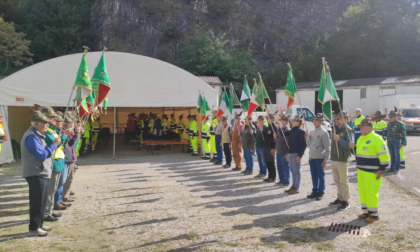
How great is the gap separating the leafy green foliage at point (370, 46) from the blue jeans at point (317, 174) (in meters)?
37.5

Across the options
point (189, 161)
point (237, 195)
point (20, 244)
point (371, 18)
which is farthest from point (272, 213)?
point (371, 18)

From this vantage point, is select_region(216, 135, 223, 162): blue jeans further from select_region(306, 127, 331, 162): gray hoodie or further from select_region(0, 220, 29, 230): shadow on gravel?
select_region(0, 220, 29, 230): shadow on gravel

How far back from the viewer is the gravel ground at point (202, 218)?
17.2ft

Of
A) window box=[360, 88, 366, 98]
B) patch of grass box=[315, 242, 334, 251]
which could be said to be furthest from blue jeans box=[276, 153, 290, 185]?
window box=[360, 88, 366, 98]

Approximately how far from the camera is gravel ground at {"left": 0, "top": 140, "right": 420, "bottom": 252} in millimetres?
5250

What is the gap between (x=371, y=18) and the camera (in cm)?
4362

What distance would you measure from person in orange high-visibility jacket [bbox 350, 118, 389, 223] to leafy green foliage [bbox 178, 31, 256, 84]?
3353 centimetres

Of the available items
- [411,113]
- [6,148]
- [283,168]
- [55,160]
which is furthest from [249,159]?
[411,113]

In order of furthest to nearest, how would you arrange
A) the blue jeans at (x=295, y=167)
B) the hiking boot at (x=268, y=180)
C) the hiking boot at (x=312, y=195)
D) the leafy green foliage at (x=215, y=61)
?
the leafy green foliage at (x=215, y=61) → the hiking boot at (x=268, y=180) → the blue jeans at (x=295, y=167) → the hiking boot at (x=312, y=195)

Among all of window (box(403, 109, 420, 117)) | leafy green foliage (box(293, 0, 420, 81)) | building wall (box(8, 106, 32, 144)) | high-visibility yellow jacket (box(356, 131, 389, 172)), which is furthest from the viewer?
leafy green foliage (box(293, 0, 420, 81))

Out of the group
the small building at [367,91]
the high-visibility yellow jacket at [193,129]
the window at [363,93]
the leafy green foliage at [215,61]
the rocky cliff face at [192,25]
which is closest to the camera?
the high-visibility yellow jacket at [193,129]

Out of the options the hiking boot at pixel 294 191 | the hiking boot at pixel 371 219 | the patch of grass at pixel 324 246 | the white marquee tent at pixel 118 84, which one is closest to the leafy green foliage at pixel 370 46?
the white marquee tent at pixel 118 84

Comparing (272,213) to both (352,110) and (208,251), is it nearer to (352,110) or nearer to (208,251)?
(208,251)

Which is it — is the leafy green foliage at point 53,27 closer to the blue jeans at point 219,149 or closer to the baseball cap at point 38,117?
the blue jeans at point 219,149
